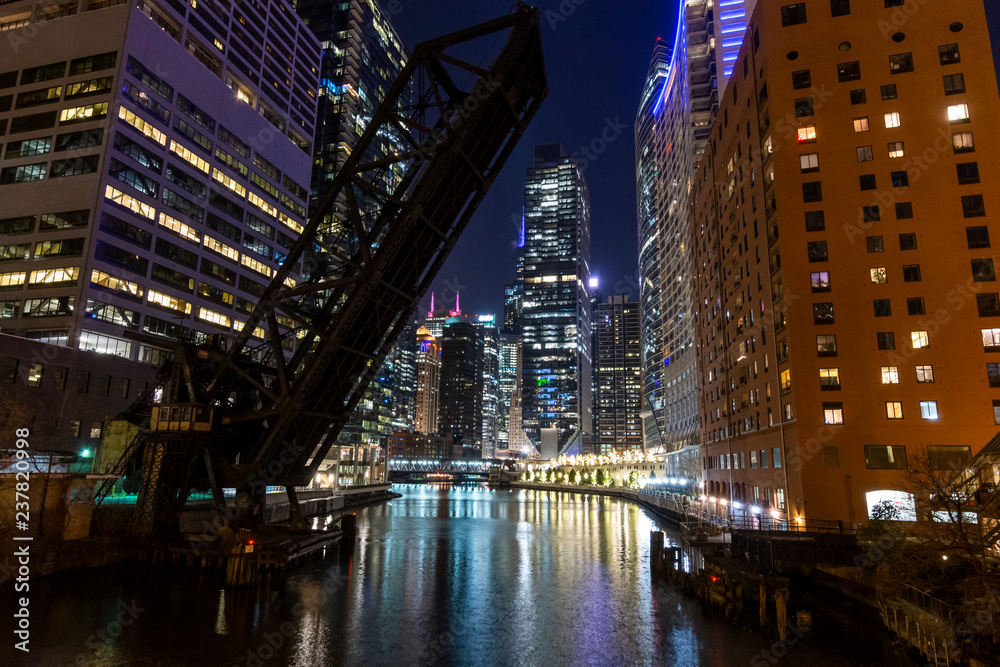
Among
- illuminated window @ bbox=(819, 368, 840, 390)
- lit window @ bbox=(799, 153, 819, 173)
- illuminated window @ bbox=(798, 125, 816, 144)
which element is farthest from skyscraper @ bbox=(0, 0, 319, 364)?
illuminated window @ bbox=(798, 125, 816, 144)

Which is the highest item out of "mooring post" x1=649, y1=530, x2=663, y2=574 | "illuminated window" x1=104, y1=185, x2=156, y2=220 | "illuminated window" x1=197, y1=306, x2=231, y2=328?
"illuminated window" x1=104, y1=185, x2=156, y2=220

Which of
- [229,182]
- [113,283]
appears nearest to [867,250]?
[113,283]

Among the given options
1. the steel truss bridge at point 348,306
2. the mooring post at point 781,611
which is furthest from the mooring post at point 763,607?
the steel truss bridge at point 348,306

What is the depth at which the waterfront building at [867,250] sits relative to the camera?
34.6 meters

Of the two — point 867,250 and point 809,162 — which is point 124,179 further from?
point 867,250

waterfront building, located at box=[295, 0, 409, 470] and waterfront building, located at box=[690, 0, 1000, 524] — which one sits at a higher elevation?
waterfront building, located at box=[295, 0, 409, 470]

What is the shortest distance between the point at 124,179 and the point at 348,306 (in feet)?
147

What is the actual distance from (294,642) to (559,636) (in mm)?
9373

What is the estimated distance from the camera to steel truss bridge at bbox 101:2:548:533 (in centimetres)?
2778

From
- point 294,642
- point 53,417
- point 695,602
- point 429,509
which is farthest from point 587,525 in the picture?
point 53,417

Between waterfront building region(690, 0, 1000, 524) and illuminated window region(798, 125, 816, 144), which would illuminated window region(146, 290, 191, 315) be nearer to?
waterfront building region(690, 0, 1000, 524)

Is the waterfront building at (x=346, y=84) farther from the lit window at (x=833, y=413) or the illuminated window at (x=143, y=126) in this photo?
the lit window at (x=833, y=413)

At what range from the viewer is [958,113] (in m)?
37.7

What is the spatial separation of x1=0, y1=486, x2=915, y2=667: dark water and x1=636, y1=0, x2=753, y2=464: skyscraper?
1982 inches
